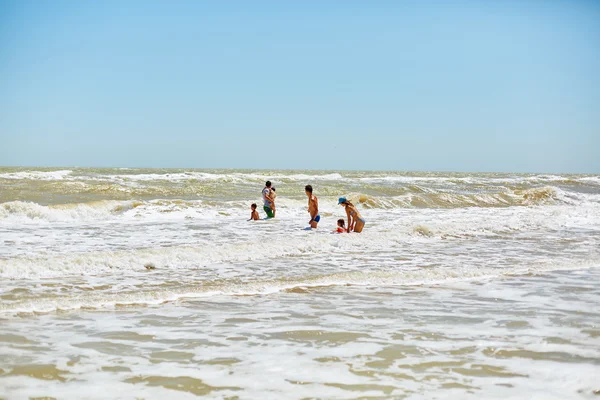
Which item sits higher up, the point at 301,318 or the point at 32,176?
the point at 32,176

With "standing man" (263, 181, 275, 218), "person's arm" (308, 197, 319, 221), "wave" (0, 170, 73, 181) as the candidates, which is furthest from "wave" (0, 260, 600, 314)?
"wave" (0, 170, 73, 181)

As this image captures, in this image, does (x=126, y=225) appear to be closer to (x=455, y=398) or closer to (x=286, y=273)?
(x=286, y=273)

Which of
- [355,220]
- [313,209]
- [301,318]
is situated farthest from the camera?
[313,209]

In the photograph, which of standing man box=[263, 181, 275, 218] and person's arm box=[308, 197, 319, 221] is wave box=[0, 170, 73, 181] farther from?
person's arm box=[308, 197, 319, 221]

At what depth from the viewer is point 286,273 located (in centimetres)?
833

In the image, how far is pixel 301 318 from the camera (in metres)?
5.36

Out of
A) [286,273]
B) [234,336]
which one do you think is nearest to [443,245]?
[286,273]

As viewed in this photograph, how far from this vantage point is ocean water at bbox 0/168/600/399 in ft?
11.7

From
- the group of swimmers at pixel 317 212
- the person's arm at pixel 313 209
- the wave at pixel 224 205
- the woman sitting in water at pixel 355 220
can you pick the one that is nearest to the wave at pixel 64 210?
the wave at pixel 224 205

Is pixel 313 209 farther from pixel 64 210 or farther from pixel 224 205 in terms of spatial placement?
pixel 64 210

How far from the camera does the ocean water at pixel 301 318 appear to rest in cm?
356

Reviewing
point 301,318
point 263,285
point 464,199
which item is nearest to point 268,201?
point 263,285

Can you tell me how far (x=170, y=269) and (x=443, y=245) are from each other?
6498 mm

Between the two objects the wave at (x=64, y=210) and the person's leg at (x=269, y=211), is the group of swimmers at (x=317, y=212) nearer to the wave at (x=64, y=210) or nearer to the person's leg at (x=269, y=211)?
the person's leg at (x=269, y=211)
